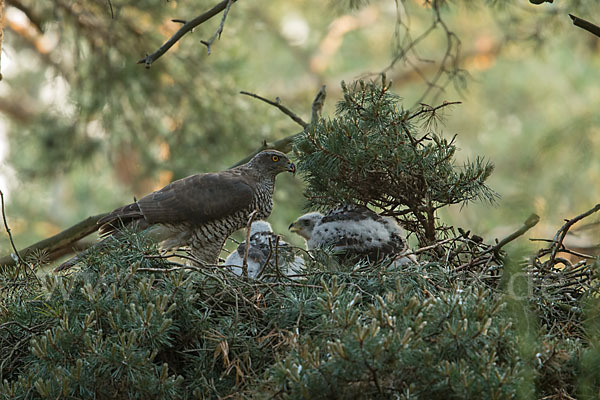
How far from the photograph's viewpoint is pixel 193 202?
339 cm

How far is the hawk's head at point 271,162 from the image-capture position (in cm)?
359

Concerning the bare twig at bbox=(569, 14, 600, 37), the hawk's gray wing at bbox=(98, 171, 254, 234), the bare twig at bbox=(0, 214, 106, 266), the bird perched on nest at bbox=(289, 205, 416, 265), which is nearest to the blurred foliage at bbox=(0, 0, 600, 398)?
the bird perched on nest at bbox=(289, 205, 416, 265)

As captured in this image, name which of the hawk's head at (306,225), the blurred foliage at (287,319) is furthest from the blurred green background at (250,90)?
the hawk's head at (306,225)

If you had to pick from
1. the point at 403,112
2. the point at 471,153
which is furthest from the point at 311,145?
the point at 471,153

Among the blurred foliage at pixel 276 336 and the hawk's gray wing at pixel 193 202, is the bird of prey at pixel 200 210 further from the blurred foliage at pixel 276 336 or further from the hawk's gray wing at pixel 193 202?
the blurred foliage at pixel 276 336

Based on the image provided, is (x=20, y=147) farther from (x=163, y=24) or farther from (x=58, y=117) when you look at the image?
(x=163, y=24)

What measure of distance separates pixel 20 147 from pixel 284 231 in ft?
9.28

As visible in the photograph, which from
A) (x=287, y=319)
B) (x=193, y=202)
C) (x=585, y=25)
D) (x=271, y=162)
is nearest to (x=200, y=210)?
(x=193, y=202)

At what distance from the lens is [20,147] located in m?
6.32

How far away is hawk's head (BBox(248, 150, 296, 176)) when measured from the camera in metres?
3.59

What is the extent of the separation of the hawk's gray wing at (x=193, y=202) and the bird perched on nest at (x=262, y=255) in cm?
33

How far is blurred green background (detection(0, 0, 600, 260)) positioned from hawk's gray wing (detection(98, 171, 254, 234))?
59 centimetres

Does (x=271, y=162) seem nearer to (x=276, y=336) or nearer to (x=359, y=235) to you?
(x=359, y=235)

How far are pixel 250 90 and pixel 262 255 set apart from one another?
3.07m
